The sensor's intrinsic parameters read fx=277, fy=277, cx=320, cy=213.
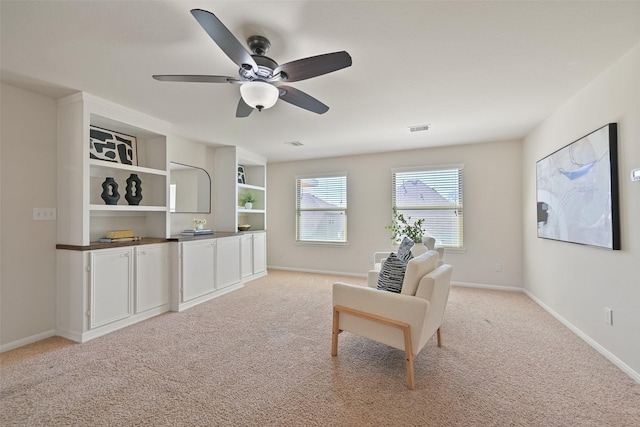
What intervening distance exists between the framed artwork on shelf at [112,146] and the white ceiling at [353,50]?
52 centimetres

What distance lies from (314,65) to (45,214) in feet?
10.2

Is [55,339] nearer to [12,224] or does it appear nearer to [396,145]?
[12,224]

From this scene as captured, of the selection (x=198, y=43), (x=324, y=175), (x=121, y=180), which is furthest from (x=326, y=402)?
(x=324, y=175)

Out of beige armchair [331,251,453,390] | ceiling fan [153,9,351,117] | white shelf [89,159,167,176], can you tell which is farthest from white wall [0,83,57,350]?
beige armchair [331,251,453,390]

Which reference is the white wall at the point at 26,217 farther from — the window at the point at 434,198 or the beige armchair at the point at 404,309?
the window at the point at 434,198

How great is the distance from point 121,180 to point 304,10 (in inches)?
126

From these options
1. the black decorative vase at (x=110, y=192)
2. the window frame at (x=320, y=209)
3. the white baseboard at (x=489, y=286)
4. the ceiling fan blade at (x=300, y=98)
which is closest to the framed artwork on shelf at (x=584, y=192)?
the white baseboard at (x=489, y=286)

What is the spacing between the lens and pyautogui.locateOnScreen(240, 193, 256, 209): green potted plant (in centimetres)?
534

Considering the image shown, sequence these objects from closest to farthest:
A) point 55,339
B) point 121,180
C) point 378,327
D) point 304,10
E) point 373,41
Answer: point 304,10, point 373,41, point 378,327, point 55,339, point 121,180

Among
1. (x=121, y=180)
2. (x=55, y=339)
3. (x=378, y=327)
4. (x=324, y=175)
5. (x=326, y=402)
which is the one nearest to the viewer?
(x=326, y=402)

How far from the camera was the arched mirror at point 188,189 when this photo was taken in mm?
4184

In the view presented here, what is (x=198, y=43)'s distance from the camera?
76.2 inches

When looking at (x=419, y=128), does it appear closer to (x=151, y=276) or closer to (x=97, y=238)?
(x=151, y=276)

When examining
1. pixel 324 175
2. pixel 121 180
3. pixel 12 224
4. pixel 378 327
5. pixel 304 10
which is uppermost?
pixel 304 10
